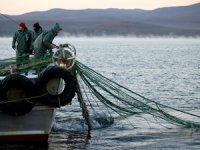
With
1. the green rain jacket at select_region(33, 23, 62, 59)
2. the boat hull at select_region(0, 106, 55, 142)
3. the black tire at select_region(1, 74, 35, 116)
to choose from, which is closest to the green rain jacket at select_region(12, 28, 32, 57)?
the green rain jacket at select_region(33, 23, 62, 59)

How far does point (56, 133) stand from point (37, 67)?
102 inches

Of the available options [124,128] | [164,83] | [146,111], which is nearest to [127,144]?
[146,111]

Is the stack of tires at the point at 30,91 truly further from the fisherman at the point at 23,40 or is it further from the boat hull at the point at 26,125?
the fisherman at the point at 23,40

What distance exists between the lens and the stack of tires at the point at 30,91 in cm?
1235

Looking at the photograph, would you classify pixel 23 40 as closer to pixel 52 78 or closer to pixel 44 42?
pixel 44 42

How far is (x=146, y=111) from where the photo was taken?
14.2 meters

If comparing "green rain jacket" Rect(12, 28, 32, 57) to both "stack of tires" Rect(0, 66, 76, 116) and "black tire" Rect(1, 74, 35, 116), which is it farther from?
"black tire" Rect(1, 74, 35, 116)

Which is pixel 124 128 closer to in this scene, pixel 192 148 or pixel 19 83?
pixel 192 148

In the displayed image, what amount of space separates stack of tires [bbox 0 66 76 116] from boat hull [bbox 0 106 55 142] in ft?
0.73

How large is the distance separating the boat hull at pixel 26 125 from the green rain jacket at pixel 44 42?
6.54ft

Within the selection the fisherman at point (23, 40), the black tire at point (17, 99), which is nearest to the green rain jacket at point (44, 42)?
the fisherman at point (23, 40)

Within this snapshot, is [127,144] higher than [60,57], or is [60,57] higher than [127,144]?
[60,57]

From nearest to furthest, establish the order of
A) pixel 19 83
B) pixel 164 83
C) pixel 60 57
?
pixel 19 83, pixel 60 57, pixel 164 83

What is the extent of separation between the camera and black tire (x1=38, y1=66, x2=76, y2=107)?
12.5 meters
